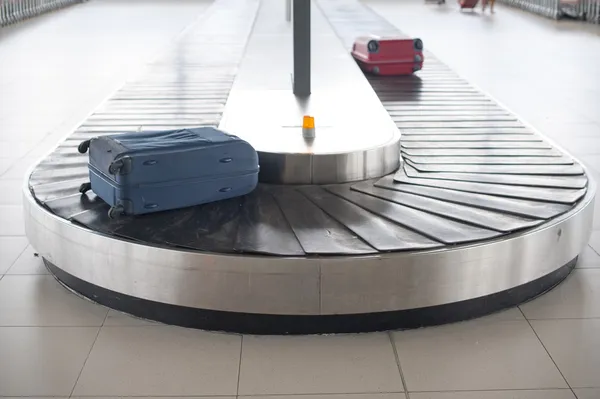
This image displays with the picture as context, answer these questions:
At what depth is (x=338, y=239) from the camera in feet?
12.8

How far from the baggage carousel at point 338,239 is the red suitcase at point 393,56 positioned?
130 inches

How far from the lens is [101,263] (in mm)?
4008

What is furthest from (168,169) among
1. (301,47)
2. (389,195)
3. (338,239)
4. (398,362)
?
(301,47)

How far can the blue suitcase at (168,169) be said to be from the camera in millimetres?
4066

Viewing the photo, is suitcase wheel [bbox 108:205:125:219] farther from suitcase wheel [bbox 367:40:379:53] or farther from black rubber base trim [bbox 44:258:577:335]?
suitcase wheel [bbox 367:40:379:53]

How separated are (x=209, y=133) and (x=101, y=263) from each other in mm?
994

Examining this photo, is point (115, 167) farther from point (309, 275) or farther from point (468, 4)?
point (468, 4)

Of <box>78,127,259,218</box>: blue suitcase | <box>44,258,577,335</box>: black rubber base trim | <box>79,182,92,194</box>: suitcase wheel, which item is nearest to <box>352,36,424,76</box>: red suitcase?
<box>78,127,259,218</box>: blue suitcase

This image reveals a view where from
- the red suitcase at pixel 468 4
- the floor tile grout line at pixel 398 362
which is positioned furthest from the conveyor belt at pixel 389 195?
the red suitcase at pixel 468 4

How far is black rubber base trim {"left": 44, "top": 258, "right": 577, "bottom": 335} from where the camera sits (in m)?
3.83

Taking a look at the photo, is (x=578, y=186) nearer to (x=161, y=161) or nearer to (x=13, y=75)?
(x=161, y=161)

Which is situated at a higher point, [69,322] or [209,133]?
[209,133]

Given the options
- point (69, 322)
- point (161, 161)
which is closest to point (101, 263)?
point (69, 322)

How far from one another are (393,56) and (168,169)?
5.11 metres
